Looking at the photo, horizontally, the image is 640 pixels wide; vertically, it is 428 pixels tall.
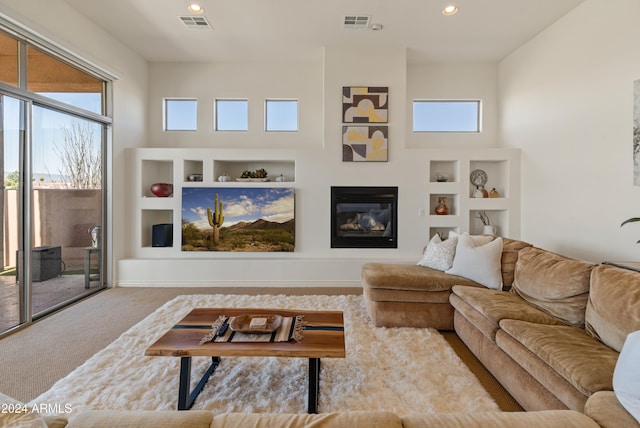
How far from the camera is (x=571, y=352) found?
5.74 ft

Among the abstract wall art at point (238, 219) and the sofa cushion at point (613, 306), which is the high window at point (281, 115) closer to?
the abstract wall art at point (238, 219)

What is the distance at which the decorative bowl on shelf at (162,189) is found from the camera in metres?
4.92

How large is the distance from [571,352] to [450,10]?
3748mm

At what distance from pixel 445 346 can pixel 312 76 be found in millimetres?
4459

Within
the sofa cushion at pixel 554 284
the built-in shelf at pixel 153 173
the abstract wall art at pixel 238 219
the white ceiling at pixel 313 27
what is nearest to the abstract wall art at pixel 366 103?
the white ceiling at pixel 313 27

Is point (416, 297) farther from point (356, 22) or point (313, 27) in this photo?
point (313, 27)

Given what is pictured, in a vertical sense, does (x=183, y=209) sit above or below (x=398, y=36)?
below

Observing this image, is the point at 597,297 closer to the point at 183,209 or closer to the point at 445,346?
the point at 445,346

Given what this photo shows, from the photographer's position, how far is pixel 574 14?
3730 mm

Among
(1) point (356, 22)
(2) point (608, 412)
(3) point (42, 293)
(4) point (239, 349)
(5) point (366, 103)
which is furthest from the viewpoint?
(5) point (366, 103)

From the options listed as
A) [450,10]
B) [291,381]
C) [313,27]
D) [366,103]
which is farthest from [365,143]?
[291,381]

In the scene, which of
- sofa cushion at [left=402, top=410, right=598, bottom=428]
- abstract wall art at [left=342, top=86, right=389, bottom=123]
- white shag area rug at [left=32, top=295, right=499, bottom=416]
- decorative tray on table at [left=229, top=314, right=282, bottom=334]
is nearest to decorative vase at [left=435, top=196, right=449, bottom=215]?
abstract wall art at [left=342, top=86, right=389, bottom=123]

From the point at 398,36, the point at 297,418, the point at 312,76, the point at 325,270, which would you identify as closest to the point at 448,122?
the point at 398,36

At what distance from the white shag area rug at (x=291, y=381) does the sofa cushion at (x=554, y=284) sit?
2.63ft
